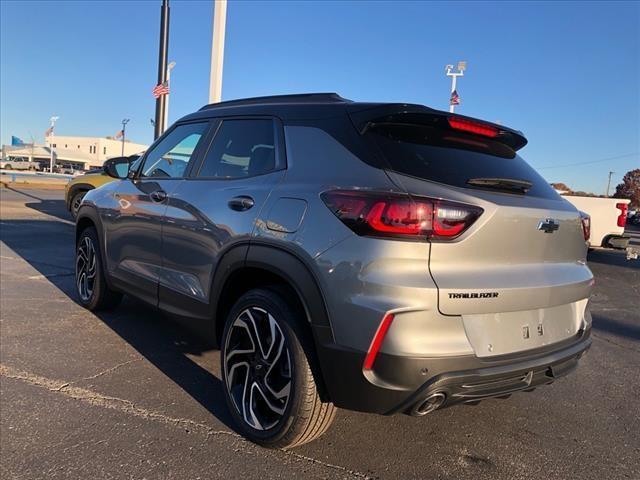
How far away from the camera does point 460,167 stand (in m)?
2.58

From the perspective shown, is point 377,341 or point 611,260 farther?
point 611,260

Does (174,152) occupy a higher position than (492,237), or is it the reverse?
(174,152)

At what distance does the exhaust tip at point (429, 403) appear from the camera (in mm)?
2254

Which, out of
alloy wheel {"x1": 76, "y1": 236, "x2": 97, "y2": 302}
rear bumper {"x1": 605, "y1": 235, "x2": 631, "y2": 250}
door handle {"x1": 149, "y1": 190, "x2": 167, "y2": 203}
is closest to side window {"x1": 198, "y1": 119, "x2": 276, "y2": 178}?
door handle {"x1": 149, "y1": 190, "x2": 167, "y2": 203}

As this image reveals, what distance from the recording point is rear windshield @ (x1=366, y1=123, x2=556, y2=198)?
8.07 feet

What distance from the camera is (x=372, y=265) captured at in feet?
7.25

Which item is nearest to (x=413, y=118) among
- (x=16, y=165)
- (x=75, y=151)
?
(x=16, y=165)

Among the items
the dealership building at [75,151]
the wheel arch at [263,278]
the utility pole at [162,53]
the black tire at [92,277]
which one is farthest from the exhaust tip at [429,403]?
the dealership building at [75,151]

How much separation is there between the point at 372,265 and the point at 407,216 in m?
0.26

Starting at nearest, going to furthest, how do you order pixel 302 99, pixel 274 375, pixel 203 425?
pixel 274 375, pixel 203 425, pixel 302 99

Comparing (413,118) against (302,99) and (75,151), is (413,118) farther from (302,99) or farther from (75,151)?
(75,151)

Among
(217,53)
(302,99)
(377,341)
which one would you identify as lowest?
(377,341)

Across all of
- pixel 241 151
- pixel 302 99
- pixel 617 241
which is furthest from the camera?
pixel 617 241

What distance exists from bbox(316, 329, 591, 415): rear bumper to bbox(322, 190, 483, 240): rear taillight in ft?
1.75
